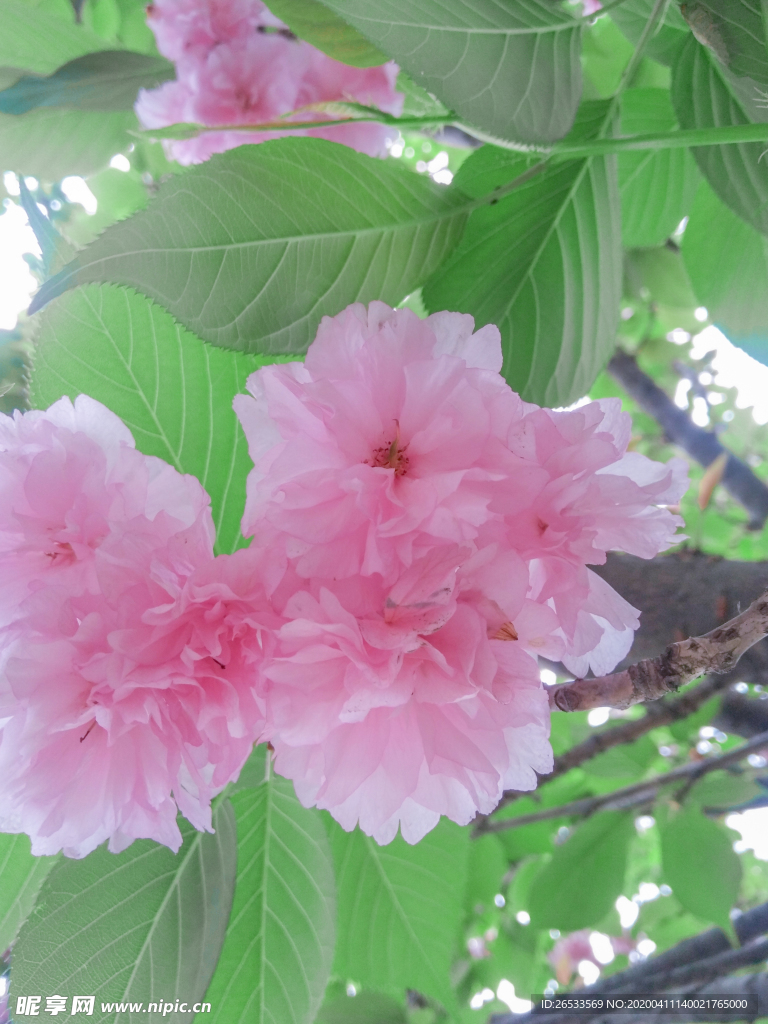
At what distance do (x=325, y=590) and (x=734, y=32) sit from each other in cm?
43

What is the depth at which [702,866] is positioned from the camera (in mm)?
968

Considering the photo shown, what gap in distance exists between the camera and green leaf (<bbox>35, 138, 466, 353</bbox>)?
39 cm

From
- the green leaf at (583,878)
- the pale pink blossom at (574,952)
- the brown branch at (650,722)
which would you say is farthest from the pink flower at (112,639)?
the pale pink blossom at (574,952)

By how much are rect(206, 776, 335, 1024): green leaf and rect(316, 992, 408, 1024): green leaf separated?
575 millimetres

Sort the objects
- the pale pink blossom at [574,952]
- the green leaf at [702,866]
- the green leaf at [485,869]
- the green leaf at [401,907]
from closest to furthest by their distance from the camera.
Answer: the green leaf at [401,907] → the green leaf at [702,866] → the green leaf at [485,869] → the pale pink blossom at [574,952]

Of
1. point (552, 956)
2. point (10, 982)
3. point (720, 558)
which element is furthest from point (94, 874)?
point (552, 956)

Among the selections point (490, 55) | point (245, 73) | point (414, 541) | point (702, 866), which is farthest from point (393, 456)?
point (702, 866)

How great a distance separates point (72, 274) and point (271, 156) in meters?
0.14

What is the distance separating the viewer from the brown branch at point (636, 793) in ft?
3.44

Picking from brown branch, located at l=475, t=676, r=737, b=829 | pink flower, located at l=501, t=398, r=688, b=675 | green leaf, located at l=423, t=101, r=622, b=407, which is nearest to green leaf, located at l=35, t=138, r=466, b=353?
green leaf, located at l=423, t=101, r=622, b=407

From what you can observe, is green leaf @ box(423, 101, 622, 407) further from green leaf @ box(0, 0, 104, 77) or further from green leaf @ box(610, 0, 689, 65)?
green leaf @ box(0, 0, 104, 77)

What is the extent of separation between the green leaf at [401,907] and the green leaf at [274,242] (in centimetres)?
48

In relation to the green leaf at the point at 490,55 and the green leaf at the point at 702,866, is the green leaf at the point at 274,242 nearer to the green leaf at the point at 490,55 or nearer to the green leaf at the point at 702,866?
the green leaf at the point at 490,55

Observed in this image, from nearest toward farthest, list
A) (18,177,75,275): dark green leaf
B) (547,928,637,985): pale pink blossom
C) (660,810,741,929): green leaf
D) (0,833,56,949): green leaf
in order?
1. (18,177,75,275): dark green leaf
2. (0,833,56,949): green leaf
3. (660,810,741,929): green leaf
4. (547,928,637,985): pale pink blossom
